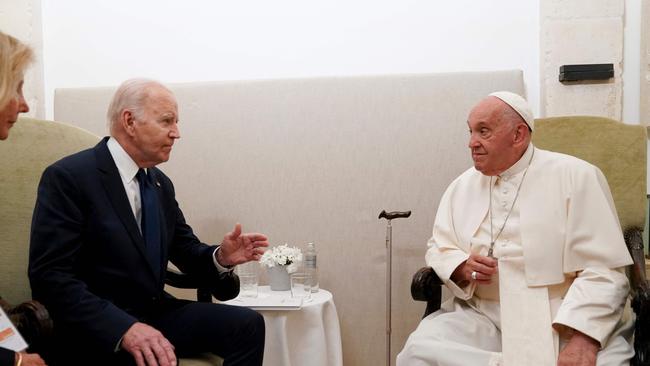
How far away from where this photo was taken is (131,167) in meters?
2.38

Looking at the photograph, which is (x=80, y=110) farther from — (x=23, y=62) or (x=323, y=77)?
(x=23, y=62)

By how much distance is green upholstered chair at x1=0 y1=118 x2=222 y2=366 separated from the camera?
2609mm

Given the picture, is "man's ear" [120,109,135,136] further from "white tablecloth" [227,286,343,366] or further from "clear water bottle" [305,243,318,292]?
"clear water bottle" [305,243,318,292]

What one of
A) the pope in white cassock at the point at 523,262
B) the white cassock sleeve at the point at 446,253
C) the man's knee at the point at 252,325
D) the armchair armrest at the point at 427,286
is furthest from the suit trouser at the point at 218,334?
the white cassock sleeve at the point at 446,253

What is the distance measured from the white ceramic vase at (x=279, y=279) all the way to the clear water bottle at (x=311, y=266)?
141 millimetres

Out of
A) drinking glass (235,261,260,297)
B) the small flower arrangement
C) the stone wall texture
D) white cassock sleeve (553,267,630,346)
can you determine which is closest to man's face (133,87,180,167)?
the small flower arrangement

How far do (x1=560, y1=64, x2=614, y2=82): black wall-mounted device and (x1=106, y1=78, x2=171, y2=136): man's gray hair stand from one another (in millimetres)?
2269

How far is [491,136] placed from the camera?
2574 millimetres

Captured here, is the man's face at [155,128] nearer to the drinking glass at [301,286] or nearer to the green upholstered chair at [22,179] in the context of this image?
the green upholstered chair at [22,179]

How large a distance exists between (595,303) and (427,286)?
662 mm

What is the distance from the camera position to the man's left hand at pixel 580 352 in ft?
6.93

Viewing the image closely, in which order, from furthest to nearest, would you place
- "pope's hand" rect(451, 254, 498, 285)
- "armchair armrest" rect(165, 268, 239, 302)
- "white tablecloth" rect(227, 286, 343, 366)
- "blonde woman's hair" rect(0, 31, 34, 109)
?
1. "white tablecloth" rect(227, 286, 343, 366)
2. "armchair armrest" rect(165, 268, 239, 302)
3. "pope's hand" rect(451, 254, 498, 285)
4. "blonde woman's hair" rect(0, 31, 34, 109)

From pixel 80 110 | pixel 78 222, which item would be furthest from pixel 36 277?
pixel 80 110

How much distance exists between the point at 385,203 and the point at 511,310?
134cm
